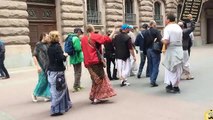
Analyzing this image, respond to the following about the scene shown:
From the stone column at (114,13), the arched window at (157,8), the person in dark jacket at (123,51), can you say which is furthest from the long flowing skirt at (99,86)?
the arched window at (157,8)

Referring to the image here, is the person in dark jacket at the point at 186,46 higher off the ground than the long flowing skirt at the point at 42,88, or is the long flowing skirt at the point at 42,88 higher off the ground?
the person in dark jacket at the point at 186,46

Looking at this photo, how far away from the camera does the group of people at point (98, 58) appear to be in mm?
7625

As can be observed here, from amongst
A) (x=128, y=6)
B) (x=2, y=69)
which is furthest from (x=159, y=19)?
(x=2, y=69)

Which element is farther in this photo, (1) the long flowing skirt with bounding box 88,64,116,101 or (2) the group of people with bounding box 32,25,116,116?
→ (1) the long flowing skirt with bounding box 88,64,116,101

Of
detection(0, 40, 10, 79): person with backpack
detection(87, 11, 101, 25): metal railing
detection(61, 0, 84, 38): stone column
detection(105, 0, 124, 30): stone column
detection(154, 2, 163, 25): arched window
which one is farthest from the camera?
detection(154, 2, 163, 25): arched window

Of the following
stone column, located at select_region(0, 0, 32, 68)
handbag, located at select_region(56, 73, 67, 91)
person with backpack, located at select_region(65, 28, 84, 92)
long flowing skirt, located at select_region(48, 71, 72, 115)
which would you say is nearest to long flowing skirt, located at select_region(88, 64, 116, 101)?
long flowing skirt, located at select_region(48, 71, 72, 115)

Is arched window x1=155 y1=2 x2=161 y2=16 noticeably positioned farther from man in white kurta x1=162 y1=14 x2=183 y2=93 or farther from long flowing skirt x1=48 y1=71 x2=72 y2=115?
long flowing skirt x1=48 y1=71 x2=72 y2=115

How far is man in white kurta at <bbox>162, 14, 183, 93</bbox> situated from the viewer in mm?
8859

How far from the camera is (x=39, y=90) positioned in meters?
9.16

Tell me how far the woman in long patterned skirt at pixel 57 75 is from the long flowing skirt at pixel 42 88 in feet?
5.03

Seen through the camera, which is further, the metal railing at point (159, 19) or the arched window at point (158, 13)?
the arched window at point (158, 13)

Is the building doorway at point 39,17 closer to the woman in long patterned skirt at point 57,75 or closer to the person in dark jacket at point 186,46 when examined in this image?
the person in dark jacket at point 186,46

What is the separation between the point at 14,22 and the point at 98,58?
9.93 m

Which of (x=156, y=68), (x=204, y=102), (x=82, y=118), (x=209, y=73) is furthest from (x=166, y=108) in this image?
(x=209, y=73)
